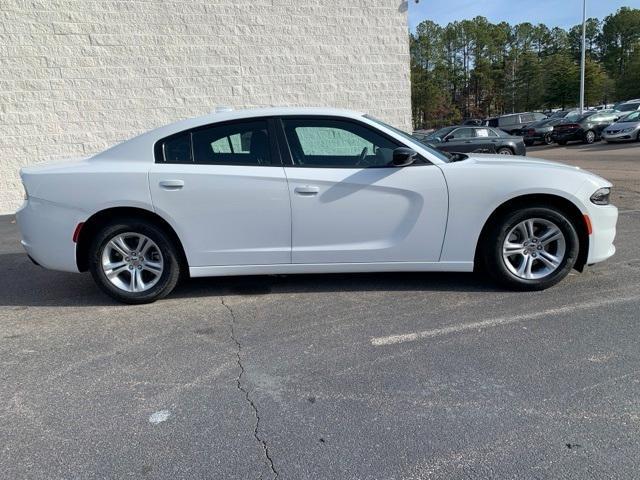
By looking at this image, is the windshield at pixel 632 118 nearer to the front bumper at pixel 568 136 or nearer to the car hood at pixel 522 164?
the front bumper at pixel 568 136

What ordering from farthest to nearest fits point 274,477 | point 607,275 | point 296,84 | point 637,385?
point 296,84 → point 607,275 → point 637,385 → point 274,477

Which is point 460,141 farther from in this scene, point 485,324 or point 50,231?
point 50,231

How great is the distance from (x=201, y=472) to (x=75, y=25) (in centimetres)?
966

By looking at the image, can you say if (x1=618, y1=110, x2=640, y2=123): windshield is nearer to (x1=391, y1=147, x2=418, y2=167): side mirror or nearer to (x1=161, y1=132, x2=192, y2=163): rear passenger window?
(x1=391, y1=147, x2=418, y2=167): side mirror

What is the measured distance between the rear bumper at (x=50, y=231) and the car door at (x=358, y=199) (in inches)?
74.8

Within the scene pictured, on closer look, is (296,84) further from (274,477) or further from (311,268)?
(274,477)

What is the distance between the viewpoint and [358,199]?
4.17m

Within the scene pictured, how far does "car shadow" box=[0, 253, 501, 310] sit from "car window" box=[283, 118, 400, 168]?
117cm

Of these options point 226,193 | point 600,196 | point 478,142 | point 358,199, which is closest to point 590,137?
point 478,142

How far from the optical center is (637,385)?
2.82m

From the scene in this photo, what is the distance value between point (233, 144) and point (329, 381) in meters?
2.29

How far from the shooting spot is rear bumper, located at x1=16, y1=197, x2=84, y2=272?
164 inches

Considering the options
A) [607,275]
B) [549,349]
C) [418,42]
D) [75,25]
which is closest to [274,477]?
[549,349]

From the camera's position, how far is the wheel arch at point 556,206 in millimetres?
4242
